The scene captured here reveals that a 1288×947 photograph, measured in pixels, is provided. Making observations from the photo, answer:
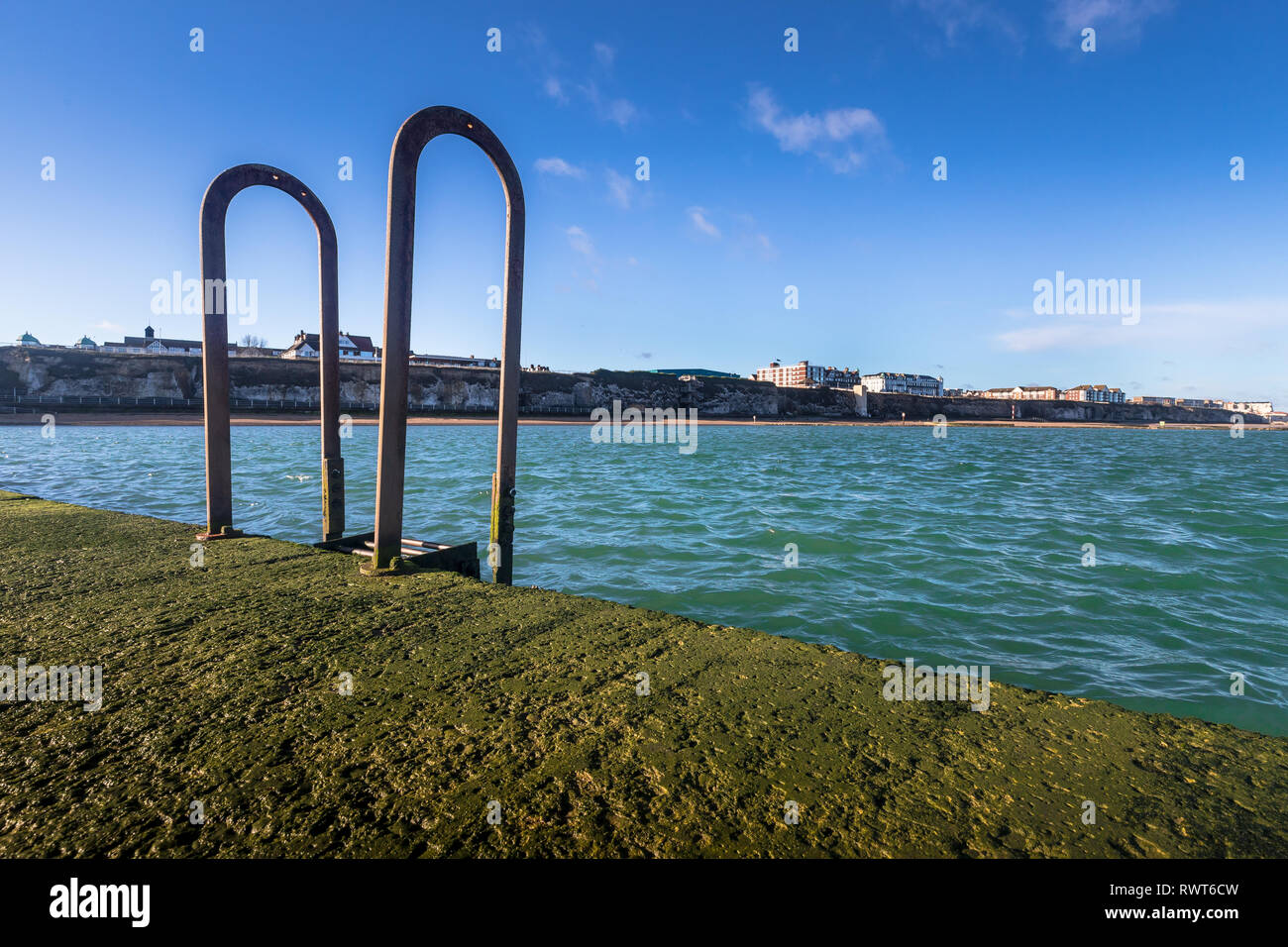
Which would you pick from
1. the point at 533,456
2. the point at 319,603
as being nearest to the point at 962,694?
the point at 319,603

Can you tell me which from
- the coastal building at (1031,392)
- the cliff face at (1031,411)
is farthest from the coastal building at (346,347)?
the coastal building at (1031,392)

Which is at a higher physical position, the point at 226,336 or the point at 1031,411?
the point at 1031,411

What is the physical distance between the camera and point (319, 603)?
4449 mm

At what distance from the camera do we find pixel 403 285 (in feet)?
17.1

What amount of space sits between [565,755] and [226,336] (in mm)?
6366

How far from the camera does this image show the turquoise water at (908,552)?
6.91 metres

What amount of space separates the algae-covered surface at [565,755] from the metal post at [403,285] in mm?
1636

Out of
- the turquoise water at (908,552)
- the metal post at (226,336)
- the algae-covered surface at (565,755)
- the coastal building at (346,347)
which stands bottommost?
the turquoise water at (908,552)

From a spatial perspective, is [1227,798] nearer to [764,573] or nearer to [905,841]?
[905,841]

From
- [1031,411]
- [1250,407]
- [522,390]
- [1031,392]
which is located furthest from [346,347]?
[1250,407]

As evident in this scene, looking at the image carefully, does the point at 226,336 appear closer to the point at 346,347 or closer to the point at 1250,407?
the point at 346,347

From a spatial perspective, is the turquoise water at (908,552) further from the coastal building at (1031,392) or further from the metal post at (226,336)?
the coastal building at (1031,392)

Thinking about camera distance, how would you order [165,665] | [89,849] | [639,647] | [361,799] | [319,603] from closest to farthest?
[89,849] → [361,799] → [165,665] → [639,647] → [319,603]
